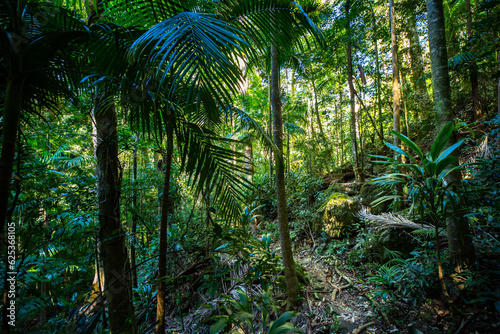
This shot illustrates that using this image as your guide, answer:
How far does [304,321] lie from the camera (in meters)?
2.58

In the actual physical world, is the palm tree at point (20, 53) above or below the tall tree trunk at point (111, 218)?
above

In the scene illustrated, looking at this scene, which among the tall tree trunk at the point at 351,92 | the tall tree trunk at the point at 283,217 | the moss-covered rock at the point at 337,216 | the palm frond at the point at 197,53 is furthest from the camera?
the tall tree trunk at the point at 351,92

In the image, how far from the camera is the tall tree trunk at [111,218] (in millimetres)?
1996

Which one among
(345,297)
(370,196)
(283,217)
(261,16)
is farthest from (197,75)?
(370,196)

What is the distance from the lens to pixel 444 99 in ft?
7.20

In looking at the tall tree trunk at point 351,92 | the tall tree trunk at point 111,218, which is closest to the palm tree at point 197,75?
the tall tree trunk at point 111,218

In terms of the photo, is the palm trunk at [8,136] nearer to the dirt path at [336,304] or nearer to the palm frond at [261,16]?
the palm frond at [261,16]

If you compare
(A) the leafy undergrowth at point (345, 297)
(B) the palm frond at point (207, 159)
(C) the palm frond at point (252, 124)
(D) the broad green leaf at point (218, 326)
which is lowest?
(A) the leafy undergrowth at point (345, 297)

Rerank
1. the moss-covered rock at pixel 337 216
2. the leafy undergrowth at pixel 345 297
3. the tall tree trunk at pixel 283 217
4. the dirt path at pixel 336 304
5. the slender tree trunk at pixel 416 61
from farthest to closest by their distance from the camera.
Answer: the slender tree trunk at pixel 416 61, the moss-covered rock at pixel 337 216, the tall tree trunk at pixel 283 217, the dirt path at pixel 336 304, the leafy undergrowth at pixel 345 297

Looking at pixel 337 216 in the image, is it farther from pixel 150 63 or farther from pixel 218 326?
pixel 150 63

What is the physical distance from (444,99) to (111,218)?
12.4ft

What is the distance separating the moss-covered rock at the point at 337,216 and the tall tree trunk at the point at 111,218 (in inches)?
145

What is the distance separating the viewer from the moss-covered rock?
4.17 m

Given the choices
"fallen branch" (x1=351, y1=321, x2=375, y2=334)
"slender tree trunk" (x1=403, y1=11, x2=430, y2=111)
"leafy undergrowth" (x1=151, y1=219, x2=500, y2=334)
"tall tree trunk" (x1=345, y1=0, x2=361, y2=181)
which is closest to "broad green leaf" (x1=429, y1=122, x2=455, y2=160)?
"leafy undergrowth" (x1=151, y1=219, x2=500, y2=334)
